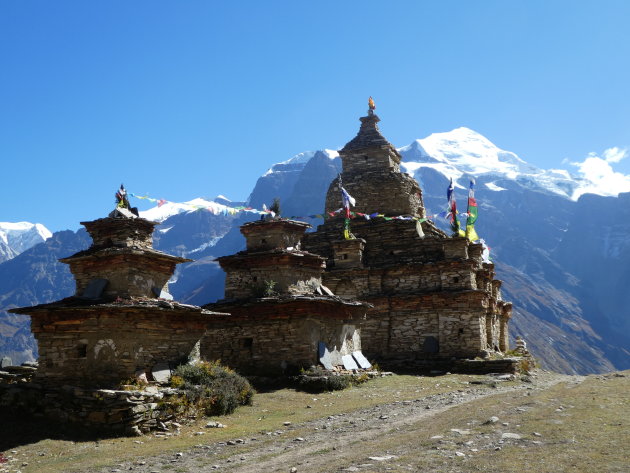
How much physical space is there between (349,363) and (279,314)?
373 cm

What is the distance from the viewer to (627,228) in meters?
176

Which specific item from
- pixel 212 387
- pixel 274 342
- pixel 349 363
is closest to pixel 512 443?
pixel 212 387

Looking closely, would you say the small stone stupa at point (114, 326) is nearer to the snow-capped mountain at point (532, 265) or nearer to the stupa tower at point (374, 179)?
the stupa tower at point (374, 179)

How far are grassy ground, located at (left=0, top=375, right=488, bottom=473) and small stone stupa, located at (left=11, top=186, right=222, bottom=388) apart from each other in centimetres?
210

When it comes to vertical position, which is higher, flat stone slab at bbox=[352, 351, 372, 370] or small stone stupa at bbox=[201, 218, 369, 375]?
small stone stupa at bbox=[201, 218, 369, 375]

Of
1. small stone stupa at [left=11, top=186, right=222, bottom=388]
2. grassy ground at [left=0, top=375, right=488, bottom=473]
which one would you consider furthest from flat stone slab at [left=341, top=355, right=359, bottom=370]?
small stone stupa at [left=11, top=186, right=222, bottom=388]

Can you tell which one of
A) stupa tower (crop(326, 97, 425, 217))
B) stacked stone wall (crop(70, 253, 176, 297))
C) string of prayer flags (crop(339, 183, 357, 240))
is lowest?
stacked stone wall (crop(70, 253, 176, 297))

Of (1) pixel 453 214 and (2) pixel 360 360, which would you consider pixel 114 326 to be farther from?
(1) pixel 453 214

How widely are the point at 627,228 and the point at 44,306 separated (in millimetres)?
190413

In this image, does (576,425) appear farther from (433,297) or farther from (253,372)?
(433,297)

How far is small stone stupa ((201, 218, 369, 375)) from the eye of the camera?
21.9 metres

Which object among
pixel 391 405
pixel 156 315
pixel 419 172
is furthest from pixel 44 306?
pixel 419 172

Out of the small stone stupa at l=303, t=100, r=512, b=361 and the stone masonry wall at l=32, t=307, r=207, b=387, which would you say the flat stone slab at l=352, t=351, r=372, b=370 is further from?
the stone masonry wall at l=32, t=307, r=207, b=387

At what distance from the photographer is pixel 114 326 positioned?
15.8 metres
